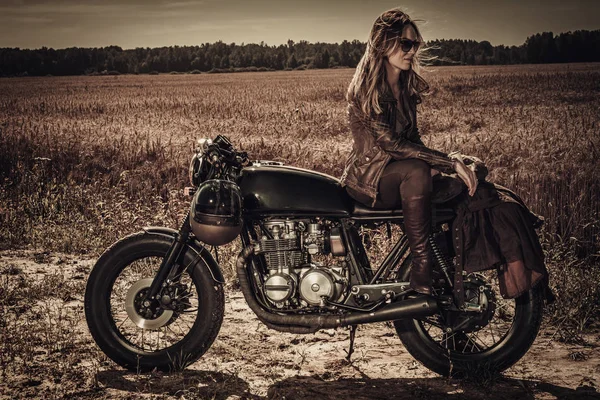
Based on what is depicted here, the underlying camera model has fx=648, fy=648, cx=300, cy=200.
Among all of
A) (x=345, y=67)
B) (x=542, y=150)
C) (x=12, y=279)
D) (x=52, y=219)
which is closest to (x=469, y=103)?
(x=542, y=150)

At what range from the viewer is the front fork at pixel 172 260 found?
4.15m

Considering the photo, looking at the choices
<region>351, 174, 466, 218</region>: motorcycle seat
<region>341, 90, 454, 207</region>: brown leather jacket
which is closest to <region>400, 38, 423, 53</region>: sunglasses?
<region>341, 90, 454, 207</region>: brown leather jacket

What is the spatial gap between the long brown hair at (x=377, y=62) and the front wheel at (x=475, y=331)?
3.61 feet

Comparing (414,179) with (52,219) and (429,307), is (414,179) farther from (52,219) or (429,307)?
(52,219)

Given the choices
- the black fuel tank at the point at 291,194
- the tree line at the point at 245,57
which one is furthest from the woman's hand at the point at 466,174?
the tree line at the point at 245,57

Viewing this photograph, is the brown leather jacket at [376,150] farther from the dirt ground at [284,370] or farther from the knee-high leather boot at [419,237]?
the dirt ground at [284,370]

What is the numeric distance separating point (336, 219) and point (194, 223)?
0.87m

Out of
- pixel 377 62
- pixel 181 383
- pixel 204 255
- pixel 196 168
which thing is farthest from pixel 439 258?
pixel 181 383

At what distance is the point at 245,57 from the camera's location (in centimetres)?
11038

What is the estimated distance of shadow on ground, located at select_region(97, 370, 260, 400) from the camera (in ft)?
13.1

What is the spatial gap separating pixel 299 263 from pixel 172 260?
0.83m

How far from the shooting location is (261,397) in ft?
13.1

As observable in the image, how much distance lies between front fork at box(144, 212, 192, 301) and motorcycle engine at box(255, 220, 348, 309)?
506 millimetres

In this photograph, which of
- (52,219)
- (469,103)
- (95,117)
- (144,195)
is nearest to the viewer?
(52,219)
